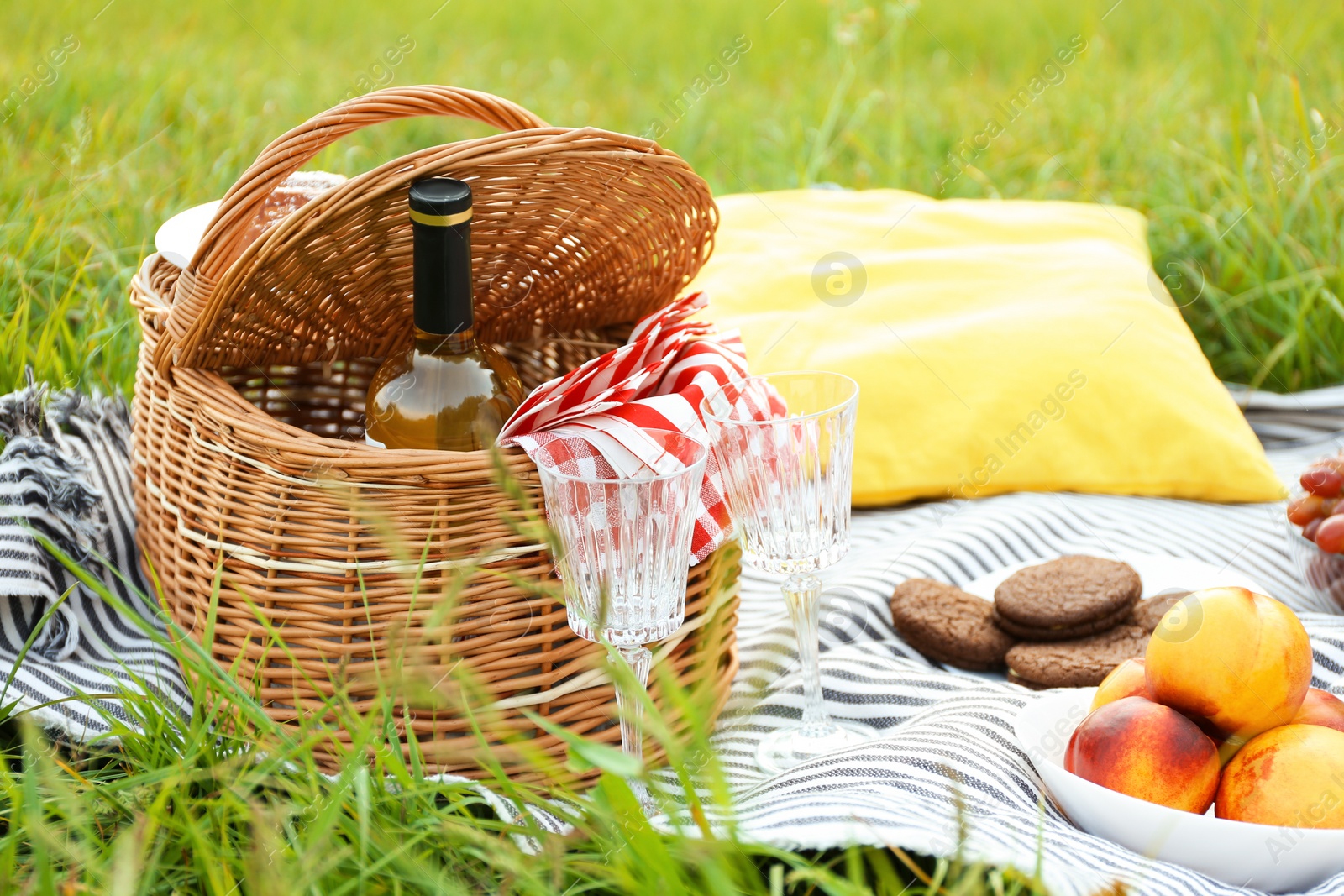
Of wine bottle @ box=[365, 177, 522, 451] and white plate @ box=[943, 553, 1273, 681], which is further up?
wine bottle @ box=[365, 177, 522, 451]

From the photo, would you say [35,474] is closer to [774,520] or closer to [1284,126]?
[774,520]

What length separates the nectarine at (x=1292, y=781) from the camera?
0.96 meters

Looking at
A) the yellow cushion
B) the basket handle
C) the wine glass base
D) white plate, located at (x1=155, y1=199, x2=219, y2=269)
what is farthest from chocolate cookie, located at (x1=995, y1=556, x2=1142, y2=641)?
white plate, located at (x1=155, y1=199, x2=219, y2=269)

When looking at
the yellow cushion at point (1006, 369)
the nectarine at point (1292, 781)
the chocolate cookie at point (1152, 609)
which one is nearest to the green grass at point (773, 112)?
the yellow cushion at point (1006, 369)

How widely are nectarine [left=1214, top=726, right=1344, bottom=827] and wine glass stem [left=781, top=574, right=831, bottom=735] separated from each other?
44 centimetres

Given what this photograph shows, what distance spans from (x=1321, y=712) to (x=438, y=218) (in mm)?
Answer: 961

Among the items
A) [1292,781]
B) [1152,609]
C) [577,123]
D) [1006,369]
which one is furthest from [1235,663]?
[577,123]

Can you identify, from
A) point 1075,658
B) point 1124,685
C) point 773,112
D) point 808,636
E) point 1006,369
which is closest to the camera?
point 1124,685

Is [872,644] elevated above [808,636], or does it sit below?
below

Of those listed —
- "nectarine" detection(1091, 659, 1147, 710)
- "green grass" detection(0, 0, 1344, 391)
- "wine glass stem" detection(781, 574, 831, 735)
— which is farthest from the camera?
"green grass" detection(0, 0, 1344, 391)

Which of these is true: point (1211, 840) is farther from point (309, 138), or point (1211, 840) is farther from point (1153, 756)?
point (309, 138)

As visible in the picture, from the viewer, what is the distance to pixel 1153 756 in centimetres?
101

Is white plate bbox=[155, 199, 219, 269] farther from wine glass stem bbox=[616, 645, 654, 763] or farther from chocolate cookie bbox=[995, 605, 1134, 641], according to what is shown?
chocolate cookie bbox=[995, 605, 1134, 641]

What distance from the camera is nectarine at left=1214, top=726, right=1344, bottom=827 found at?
0.96 m
